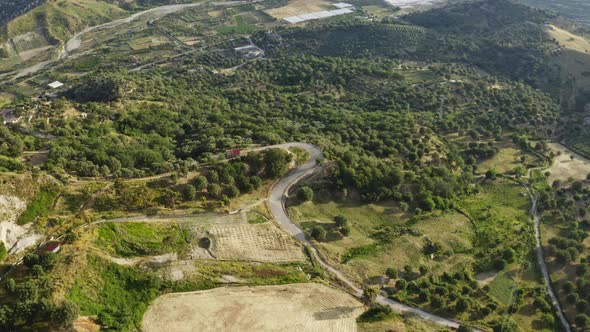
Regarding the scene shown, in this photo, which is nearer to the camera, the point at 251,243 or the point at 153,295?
the point at 153,295

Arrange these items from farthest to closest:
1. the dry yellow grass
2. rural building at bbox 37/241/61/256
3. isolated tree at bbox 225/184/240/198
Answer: the dry yellow grass
isolated tree at bbox 225/184/240/198
rural building at bbox 37/241/61/256

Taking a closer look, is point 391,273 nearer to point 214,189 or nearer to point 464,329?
point 464,329

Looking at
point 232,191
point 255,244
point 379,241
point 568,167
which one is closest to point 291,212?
point 232,191

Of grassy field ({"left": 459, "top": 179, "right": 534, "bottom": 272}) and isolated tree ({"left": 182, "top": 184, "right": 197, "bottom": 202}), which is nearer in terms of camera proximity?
isolated tree ({"left": 182, "top": 184, "right": 197, "bottom": 202})

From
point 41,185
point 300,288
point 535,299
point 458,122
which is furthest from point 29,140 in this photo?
point 458,122

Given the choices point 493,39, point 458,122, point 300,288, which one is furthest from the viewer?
point 493,39

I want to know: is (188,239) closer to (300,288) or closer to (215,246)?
(215,246)

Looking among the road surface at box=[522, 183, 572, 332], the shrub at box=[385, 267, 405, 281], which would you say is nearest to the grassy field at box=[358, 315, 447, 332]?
the shrub at box=[385, 267, 405, 281]

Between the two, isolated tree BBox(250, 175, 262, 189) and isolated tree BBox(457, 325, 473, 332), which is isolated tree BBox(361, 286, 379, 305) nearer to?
isolated tree BBox(457, 325, 473, 332)
